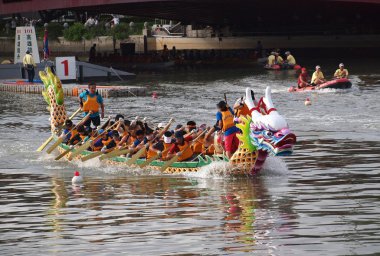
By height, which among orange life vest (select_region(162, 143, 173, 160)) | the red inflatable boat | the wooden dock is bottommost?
the wooden dock

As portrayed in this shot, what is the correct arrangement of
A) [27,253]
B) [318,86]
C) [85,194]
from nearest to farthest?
[27,253] < [85,194] < [318,86]

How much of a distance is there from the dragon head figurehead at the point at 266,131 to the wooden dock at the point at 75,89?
1150 inches

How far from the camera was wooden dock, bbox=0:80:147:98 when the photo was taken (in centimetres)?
5559

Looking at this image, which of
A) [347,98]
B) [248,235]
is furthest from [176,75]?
[248,235]

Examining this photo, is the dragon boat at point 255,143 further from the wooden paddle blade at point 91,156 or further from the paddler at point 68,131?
the paddler at point 68,131

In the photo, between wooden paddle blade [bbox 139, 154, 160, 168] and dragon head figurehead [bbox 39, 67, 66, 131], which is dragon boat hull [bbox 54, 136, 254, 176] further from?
dragon head figurehead [bbox 39, 67, 66, 131]

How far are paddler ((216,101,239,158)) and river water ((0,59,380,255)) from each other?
0.63 meters

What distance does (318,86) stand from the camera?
2158 inches

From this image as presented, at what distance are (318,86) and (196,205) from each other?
31.8m

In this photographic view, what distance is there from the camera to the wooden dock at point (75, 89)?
55.6 metres

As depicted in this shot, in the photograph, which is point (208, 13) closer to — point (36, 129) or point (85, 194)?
point (36, 129)

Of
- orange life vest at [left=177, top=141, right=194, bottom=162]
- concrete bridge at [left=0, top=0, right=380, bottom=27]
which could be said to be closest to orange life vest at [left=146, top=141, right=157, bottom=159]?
orange life vest at [left=177, top=141, right=194, bottom=162]

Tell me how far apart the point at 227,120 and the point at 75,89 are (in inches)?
1193

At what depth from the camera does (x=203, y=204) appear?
2388 cm
